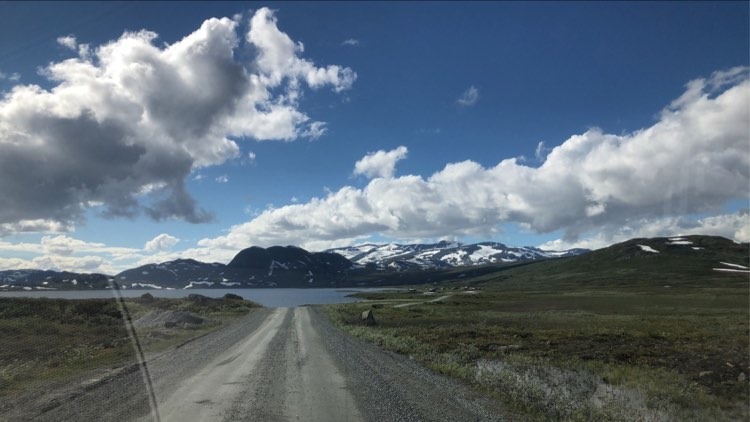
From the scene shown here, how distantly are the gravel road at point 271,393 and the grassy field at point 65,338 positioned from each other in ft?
10.2

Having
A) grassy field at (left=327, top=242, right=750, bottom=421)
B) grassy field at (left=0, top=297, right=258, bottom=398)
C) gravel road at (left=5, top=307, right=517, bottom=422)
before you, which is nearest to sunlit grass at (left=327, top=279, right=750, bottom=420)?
grassy field at (left=327, top=242, right=750, bottom=421)

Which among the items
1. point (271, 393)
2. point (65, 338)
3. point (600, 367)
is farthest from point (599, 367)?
point (65, 338)

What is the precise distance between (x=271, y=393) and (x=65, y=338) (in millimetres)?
26499

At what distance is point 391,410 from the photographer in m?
12.9

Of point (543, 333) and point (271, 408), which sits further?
point (543, 333)

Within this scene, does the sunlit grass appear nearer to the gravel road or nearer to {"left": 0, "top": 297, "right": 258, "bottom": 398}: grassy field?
the gravel road

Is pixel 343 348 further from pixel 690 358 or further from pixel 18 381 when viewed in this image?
pixel 690 358

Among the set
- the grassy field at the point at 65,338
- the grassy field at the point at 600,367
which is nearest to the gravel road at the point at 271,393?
the grassy field at the point at 600,367

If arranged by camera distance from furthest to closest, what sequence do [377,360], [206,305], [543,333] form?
[206,305], [543,333], [377,360]

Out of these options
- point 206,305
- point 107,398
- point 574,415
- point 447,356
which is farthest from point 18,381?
point 206,305

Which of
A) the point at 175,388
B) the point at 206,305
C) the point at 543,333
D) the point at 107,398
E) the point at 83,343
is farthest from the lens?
the point at 206,305

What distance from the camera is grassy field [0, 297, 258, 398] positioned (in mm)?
20797

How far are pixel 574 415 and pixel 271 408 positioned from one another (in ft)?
27.4

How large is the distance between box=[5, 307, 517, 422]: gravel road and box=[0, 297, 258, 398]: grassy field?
10.2ft
